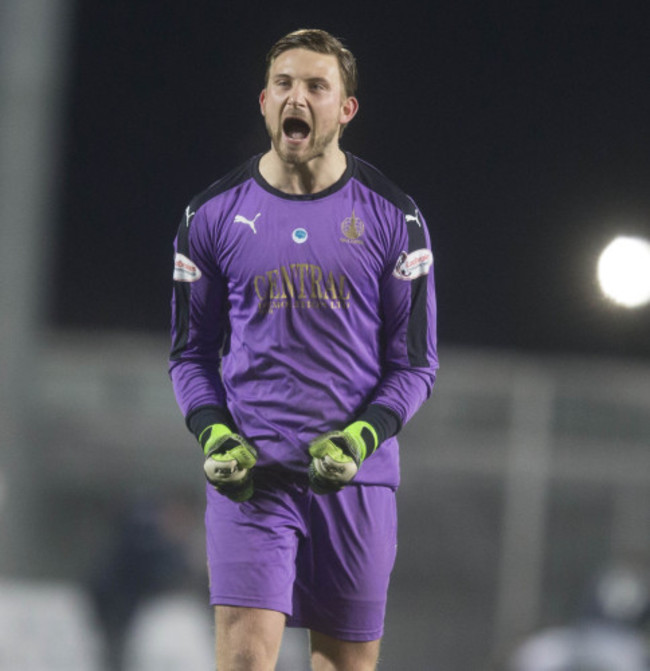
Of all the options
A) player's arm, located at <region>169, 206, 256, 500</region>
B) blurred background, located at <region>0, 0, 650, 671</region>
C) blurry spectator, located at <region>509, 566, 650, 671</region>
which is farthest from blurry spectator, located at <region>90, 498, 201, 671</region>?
player's arm, located at <region>169, 206, 256, 500</region>

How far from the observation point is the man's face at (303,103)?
1.83 m

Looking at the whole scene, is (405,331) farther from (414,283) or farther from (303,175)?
(303,175)

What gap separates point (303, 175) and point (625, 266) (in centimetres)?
135

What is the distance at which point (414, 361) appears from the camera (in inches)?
74.3

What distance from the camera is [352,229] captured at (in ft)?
6.10

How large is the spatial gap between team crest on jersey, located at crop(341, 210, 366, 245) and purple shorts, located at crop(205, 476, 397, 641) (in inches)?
15.8

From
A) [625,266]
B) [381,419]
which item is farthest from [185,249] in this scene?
[625,266]

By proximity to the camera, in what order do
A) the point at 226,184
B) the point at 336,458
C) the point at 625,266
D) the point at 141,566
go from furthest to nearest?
the point at 141,566 → the point at 625,266 → the point at 226,184 → the point at 336,458

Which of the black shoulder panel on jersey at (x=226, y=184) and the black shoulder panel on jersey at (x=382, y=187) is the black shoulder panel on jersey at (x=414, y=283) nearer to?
the black shoulder panel on jersey at (x=382, y=187)

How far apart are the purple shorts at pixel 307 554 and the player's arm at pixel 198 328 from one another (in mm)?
137

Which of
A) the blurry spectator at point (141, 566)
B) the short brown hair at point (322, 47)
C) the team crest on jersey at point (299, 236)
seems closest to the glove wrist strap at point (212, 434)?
the team crest on jersey at point (299, 236)

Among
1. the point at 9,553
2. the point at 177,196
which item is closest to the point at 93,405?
the point at 9,553

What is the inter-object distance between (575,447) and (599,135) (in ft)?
6.45

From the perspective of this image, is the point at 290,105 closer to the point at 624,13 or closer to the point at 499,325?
the point at 624,13
